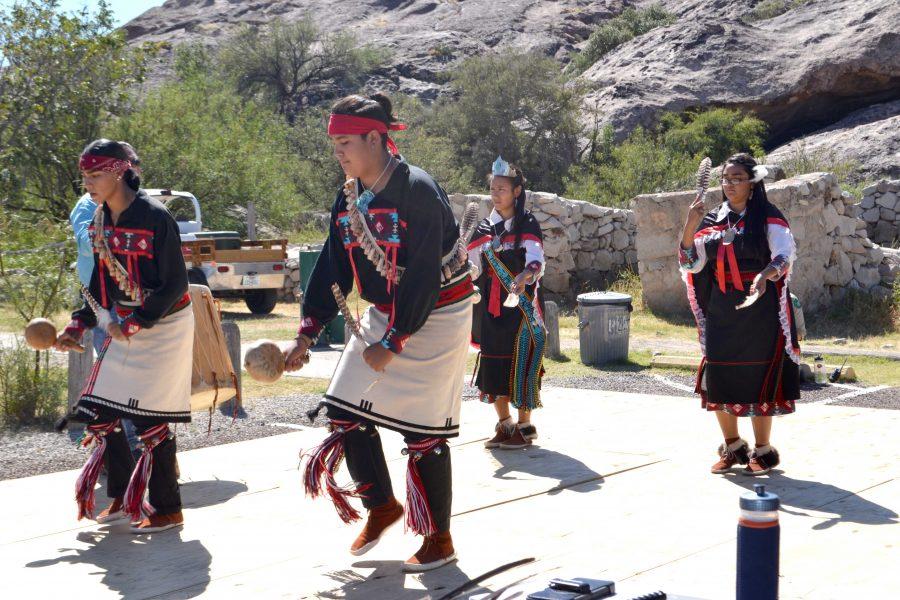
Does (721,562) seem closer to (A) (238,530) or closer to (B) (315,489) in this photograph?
(B) (315,489)

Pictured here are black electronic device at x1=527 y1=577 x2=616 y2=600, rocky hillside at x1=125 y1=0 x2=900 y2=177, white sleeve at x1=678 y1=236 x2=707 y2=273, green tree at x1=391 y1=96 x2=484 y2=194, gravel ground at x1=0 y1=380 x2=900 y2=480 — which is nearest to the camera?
black electronic device at x1=527 y1=577 x2=616 y2=600

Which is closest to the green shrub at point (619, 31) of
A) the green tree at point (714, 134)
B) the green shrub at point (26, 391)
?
the green tree at point (714, 134)

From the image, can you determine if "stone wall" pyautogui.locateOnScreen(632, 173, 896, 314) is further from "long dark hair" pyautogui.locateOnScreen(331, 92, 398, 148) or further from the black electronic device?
the black electronic device

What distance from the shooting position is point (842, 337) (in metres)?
13.9

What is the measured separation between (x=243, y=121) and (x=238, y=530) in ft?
77.7

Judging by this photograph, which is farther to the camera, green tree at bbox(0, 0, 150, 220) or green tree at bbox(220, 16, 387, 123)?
green tree at bbox(220, 16, 387, 123)

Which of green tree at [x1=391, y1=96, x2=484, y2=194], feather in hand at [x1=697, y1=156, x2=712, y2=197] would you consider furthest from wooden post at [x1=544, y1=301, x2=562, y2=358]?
green tree at [x1=391, y1=96, x2=484, y2=194]

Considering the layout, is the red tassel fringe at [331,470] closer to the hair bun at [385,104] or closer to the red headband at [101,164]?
the hair bun at [385,104]

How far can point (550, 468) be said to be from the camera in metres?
6.13

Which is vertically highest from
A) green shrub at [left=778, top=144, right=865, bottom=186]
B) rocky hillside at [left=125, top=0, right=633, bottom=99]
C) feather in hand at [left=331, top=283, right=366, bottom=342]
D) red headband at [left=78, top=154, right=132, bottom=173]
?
rocky hillside at [left=125, top=0, right=633, bottom=99]

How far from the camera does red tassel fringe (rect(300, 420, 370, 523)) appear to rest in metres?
4.18

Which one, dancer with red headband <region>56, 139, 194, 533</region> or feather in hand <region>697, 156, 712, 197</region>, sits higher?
feather in hand <region>697, 156, 712, 197</region>

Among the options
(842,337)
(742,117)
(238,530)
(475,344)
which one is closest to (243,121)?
(742,117)

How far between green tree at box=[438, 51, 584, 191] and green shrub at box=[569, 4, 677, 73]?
1000 cm
